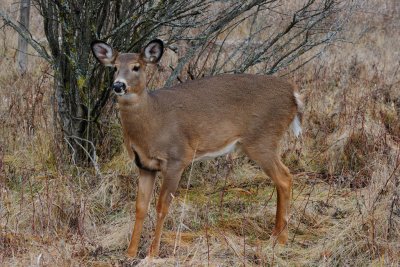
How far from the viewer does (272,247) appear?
5145 millimetres

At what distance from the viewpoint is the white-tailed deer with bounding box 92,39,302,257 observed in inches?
201

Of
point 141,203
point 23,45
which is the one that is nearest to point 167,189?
point 141,203

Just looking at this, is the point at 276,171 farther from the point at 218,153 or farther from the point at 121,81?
the point at 121,81

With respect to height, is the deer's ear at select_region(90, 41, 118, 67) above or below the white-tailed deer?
above

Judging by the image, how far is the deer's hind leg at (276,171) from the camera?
5.59m

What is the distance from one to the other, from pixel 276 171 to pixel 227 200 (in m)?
0.72

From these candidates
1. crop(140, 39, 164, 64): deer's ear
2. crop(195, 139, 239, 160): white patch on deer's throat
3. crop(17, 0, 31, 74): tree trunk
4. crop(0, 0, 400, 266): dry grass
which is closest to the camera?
crop(0, 0, 400, 266): dry grass

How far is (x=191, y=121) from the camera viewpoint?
5.45m

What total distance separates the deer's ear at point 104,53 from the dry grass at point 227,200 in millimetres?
1034

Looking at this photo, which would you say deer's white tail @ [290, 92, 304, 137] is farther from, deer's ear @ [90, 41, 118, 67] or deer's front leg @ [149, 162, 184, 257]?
deer's ear @ [90, 41, 118, 67]

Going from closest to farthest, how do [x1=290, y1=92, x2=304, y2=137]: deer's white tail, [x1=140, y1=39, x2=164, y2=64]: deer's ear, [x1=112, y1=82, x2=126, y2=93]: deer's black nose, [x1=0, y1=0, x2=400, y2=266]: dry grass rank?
[x1=112, y1=82, x2=126, y2=93]: deer's black nose
[x1=0, y1=0, x2=400, y2=266]: dry grass
[x1=140, y1=39, x2=164, y2=64]: deer's ear
[x1=290, y1=92, x2=304, y2=137]: deer's white tail

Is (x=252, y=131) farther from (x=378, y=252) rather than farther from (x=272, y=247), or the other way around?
(x=378, y=252)

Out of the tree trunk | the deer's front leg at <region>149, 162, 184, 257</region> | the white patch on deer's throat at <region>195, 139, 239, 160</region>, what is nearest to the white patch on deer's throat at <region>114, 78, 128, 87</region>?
the deer's front leg at <region>149, 162, 184, 257</region>

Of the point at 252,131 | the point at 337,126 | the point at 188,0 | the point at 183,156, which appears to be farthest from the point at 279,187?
the point at 337,126
